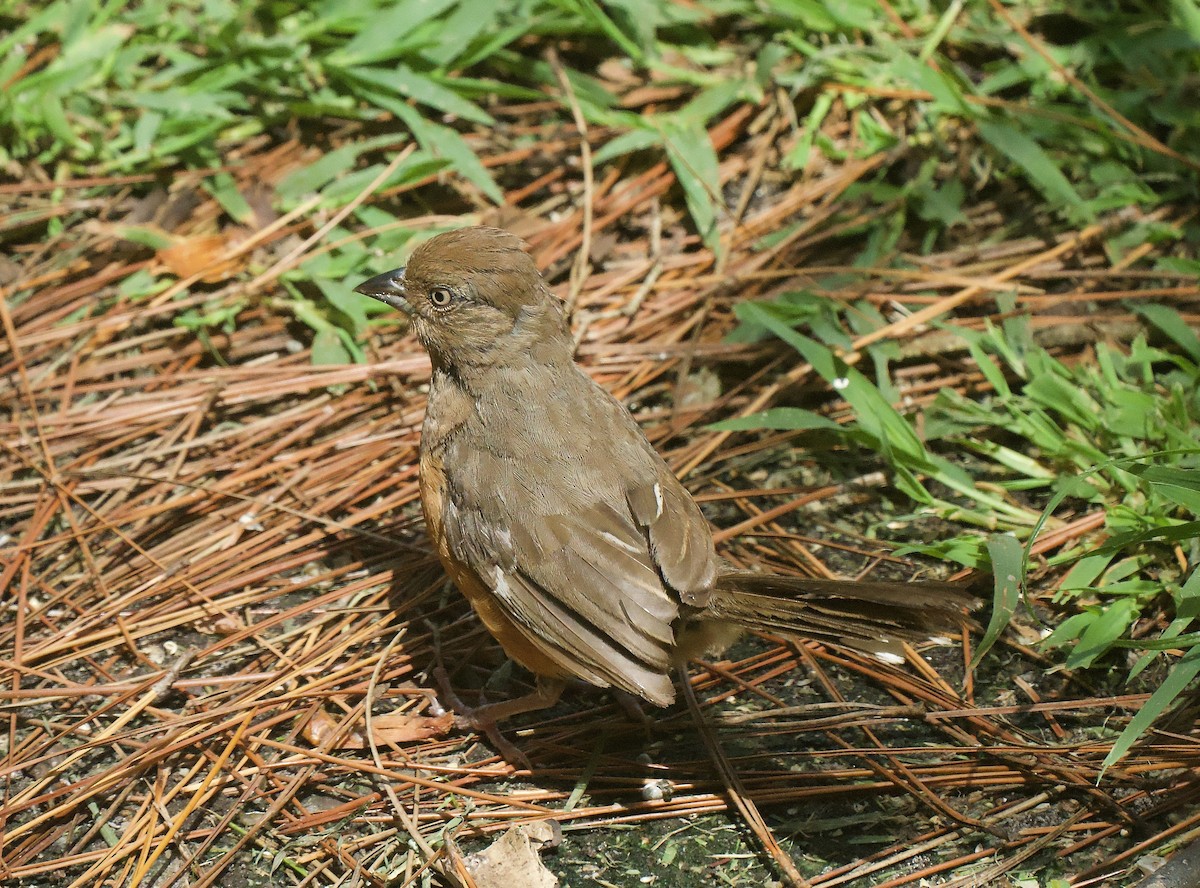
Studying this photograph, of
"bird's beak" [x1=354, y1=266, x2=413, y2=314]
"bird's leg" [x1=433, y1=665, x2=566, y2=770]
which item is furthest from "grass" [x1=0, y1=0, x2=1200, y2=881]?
"bird's beak" [x1=354, y1=266, x2=413, y2=314]

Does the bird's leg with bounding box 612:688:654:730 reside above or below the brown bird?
below

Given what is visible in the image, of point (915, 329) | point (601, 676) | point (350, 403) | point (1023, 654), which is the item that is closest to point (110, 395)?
point (350, 403)

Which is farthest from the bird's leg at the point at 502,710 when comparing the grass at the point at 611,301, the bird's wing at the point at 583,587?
the bird's wing at the point at 583,587

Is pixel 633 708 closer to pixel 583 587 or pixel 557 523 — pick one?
pixel 583 587

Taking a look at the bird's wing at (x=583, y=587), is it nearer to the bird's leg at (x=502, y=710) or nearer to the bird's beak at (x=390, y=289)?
the bird's leg at (x=502, y=710)

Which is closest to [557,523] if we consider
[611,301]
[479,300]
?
[479,300]

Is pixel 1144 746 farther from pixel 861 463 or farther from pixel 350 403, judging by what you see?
pixel 350 403

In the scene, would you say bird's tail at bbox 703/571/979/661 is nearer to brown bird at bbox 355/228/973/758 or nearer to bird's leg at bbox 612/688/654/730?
brown bird at bbox 355/228/973/758
